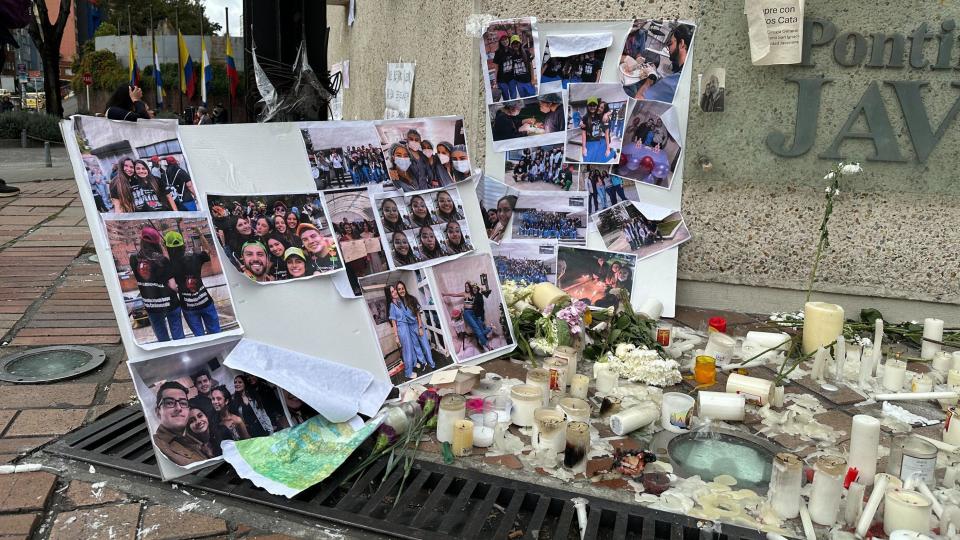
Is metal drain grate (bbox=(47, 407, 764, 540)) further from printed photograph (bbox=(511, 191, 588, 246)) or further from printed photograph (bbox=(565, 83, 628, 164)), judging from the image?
printed photograph (bbox=(565, 83, 628, 164))

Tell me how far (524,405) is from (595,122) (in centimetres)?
179

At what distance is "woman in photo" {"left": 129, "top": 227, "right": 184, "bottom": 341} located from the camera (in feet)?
6.25

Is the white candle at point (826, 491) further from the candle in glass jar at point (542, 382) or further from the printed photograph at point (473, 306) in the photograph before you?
the printed photograph at point (473, 306)

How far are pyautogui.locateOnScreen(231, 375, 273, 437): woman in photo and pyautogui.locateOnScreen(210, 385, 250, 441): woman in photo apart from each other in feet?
0.05

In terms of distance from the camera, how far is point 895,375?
260 cm

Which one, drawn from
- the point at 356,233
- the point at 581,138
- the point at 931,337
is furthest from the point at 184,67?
the point at 931,337

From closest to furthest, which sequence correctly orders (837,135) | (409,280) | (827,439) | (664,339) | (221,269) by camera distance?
(221,269) < (827,439) < (409,280) < (664,339) < (837,135)

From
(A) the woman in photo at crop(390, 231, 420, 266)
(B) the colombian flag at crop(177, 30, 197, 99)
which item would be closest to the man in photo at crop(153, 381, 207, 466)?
(A) the woman in photo at crop(390, 231, 420, 266)

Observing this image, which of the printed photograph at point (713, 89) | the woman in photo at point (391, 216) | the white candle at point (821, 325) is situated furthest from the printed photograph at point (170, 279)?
the printed photograph at point (713, 89)

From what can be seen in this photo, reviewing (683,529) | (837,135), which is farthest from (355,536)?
(837,135)

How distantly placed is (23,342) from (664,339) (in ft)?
8.70

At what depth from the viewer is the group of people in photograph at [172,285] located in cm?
191

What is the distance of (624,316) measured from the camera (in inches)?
120

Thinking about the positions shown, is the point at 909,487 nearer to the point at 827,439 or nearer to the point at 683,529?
the point at 827,439
